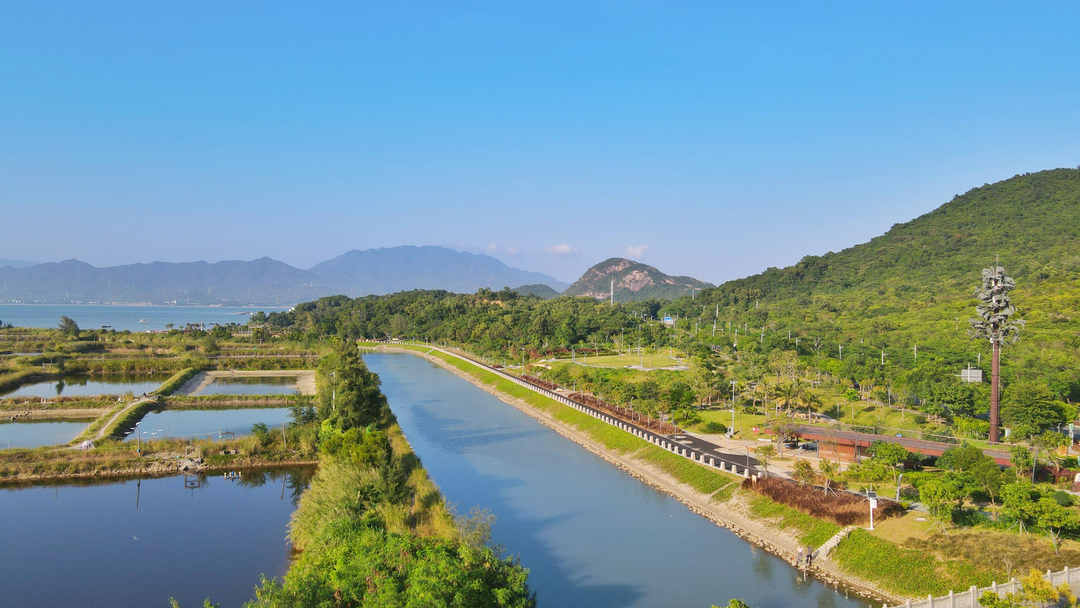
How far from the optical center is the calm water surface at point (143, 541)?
20.2 m

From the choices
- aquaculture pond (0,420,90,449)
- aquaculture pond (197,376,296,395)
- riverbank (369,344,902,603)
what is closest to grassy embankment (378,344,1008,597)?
riverbank (369,344,902,603)

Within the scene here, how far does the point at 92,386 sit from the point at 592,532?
58204 mm

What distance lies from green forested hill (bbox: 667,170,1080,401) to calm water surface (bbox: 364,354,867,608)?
25.2 metres

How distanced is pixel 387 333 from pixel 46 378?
6937cm

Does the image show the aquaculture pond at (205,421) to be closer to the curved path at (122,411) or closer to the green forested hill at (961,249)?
the curved path at (122,411)

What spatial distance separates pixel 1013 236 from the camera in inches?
4309

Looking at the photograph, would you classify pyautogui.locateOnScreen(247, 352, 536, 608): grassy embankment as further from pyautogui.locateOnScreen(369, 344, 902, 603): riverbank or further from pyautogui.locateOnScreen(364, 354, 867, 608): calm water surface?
pyautogui.locateOnScreen(369, 344, 902, 603): riverbank

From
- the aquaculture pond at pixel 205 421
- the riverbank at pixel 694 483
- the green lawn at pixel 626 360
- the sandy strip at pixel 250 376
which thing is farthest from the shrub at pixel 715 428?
the sandy strip at pixel 250 376

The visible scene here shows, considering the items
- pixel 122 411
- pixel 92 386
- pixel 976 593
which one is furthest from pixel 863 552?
pixel 92 386

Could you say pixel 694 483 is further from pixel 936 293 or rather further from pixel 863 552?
pixel 936 293

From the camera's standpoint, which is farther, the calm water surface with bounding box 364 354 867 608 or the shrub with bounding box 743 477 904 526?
the shrub with bounding box 743 477 904 526

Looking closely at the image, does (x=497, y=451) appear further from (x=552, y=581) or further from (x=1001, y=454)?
(x=1001, y=454)

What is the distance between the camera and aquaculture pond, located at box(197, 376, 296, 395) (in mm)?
59438

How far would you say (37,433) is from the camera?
40719 millimetres
